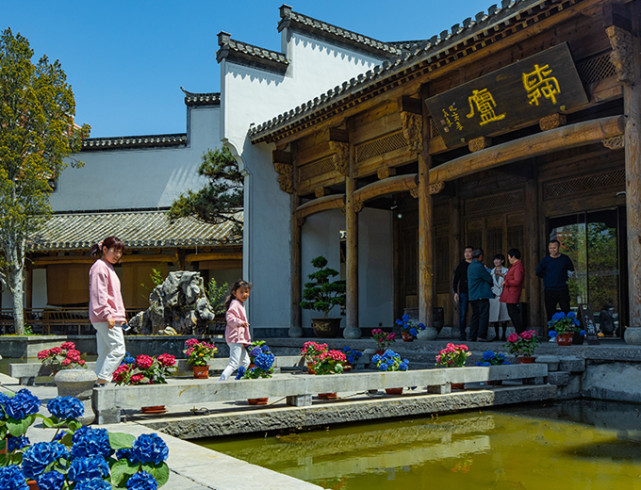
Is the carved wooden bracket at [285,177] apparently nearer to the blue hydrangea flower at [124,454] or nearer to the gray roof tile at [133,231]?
the gray roof tile at [133,231]

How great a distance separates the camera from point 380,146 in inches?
451

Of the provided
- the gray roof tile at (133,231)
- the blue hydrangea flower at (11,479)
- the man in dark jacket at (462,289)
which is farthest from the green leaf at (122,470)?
the gray roof tile at (133,231)

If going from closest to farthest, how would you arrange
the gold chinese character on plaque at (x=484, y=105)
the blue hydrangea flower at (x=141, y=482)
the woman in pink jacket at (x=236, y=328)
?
the blue hydrangea flower at (x=141, y=482)
the woman in pink jacket at (x=236, y=328)
the gold chinese character on plaque at (x=484, y=105)

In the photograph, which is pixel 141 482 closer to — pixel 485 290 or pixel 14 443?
pixel 14 443

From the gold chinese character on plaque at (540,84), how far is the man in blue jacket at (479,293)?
223 cm

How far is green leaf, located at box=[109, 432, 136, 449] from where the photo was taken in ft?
7.91

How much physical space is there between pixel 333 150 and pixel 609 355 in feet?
21.7

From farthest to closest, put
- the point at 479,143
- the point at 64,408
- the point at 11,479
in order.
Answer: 1. the point at 479,143
2. the point at 64,408
3. the point at 11,479

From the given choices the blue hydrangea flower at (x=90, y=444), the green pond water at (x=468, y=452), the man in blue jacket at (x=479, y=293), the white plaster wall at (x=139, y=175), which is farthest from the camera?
the white plaster wall at (x=139, y=175)

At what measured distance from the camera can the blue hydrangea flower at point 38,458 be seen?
2141mm

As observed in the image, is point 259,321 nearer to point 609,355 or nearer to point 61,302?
point 609,355

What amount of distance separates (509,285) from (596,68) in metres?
3.11

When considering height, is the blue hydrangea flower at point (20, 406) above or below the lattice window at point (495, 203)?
below

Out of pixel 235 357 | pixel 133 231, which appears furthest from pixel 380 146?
pixel 133 231
